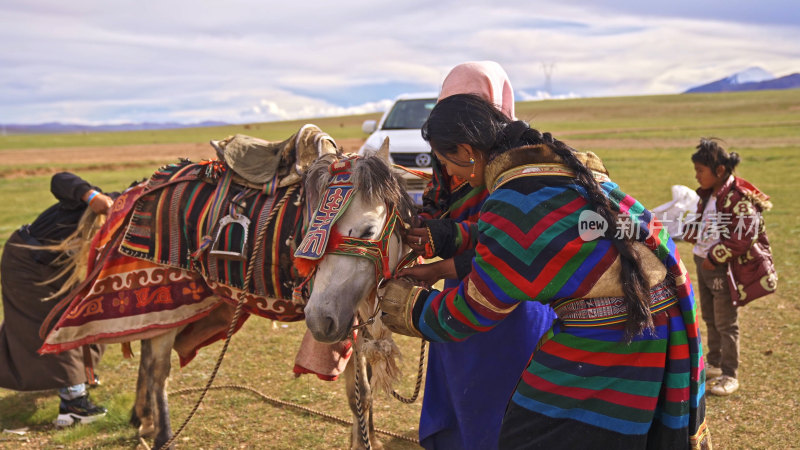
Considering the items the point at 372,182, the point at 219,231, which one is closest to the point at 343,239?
the point at 372,182

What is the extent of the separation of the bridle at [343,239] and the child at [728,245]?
3.02 meters

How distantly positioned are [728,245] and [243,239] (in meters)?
3.44

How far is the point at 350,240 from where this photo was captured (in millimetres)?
2225

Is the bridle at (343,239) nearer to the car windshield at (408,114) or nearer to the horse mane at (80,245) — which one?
the horse mane at (80,245)

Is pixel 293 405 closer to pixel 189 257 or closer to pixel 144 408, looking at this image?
pixel 144 408

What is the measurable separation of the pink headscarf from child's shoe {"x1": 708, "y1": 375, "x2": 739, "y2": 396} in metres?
3.32

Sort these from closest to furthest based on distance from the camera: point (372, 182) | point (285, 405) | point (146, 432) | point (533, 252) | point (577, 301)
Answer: point (533, 252)
point (577, 301)
point (372, 182)
point (146, 432)
point (285, 405)

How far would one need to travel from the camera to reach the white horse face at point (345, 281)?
213 centimetres

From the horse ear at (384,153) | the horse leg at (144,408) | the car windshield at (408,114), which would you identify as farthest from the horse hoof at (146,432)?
the car windshield at (408,114)

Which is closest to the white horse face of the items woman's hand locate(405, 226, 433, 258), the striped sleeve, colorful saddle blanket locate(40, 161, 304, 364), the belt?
woman's hand locate(405, 226, 433, 258)

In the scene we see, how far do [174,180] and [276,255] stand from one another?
91cm

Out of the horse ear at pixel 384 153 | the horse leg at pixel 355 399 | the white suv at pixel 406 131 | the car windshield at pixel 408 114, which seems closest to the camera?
the horse ear at pixel 384 153

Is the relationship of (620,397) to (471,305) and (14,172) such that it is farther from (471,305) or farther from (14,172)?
(14,172)

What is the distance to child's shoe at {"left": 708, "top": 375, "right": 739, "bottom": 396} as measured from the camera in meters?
4.53
